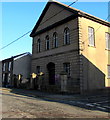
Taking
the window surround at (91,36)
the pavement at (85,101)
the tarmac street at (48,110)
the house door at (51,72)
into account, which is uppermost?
the window surround at (91,36)

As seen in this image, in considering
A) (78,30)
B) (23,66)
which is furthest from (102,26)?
(23,66)

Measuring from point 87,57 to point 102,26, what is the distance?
5.37 m

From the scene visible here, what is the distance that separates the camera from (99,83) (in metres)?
16.9

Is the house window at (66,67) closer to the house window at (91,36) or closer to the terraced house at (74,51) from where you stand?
the terraced house at (74,51)

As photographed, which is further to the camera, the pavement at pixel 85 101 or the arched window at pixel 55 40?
the arched window at pixel 55 40

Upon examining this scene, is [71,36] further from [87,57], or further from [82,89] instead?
[82,89]

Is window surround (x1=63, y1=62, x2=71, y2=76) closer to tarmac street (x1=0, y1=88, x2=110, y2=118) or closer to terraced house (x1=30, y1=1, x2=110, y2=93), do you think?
terraced house (x1=30, y1=1, x2=110, y2=93)

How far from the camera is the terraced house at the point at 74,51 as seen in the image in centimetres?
1606

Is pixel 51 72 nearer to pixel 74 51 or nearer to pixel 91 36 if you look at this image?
pixel 74 51

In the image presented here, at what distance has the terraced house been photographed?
16.1 metres

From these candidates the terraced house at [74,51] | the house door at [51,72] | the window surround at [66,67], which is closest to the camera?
the terraced house at [74,51]

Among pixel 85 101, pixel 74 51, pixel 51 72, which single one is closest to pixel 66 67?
pixel 74 51

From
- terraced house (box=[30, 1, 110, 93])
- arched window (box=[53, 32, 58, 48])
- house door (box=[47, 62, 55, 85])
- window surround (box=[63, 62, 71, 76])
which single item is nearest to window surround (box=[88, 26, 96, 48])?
terraced house (box=[30, 1, 110, 93])

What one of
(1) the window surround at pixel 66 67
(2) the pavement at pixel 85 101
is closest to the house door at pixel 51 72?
(1) the window surround at pixel 66 67
